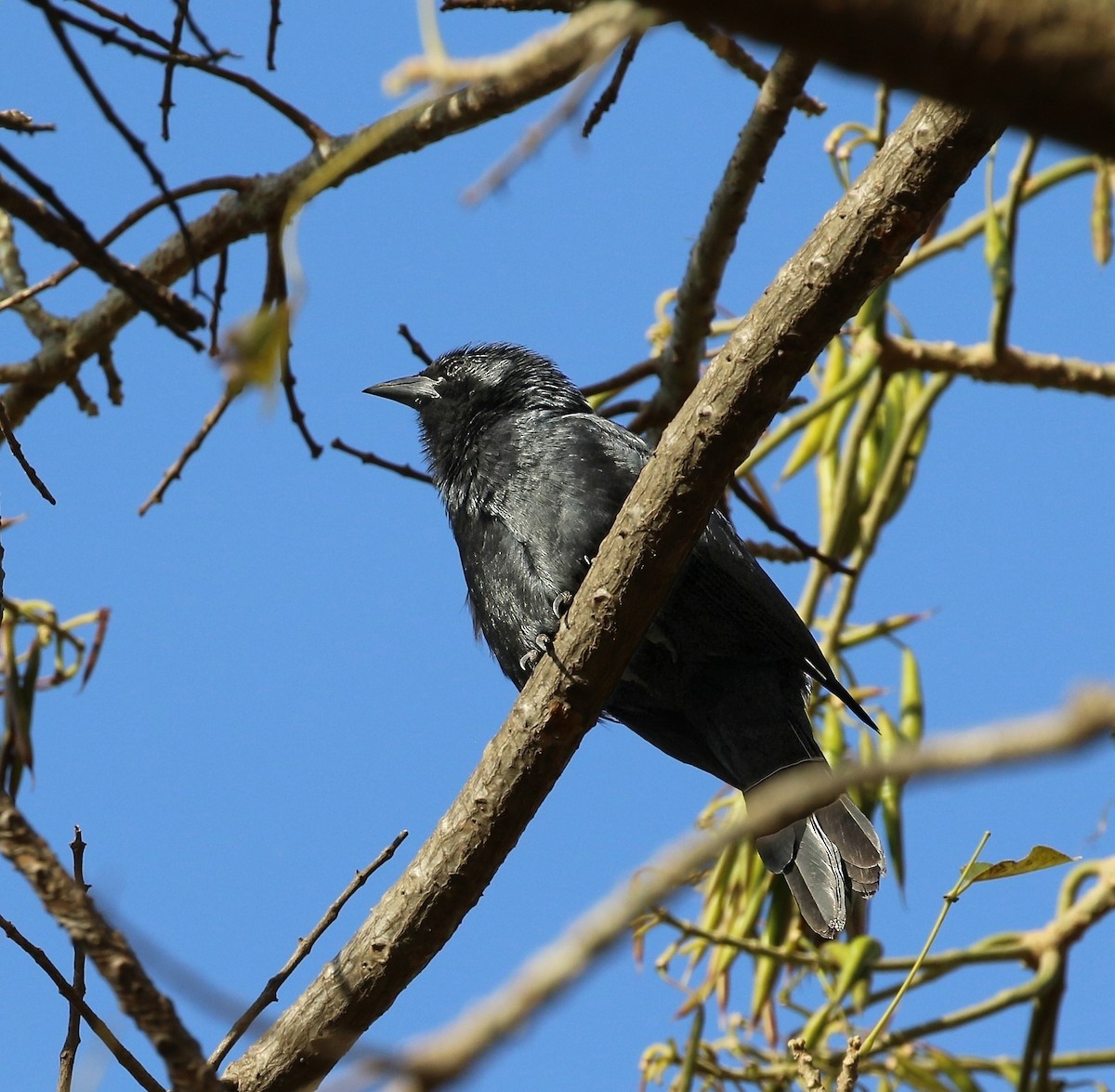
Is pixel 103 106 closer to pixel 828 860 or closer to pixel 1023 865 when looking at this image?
pixel 1023 865

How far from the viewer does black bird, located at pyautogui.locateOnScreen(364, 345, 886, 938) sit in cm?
452

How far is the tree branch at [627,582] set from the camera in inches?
111

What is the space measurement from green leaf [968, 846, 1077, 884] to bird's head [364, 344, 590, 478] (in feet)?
8.86

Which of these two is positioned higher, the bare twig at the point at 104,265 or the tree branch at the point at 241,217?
the tree branch at the point at 241,217

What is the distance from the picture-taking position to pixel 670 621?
15.4 ft

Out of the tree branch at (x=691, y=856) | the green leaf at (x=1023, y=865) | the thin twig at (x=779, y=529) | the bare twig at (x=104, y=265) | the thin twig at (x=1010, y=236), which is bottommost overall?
the tree branch at (x=691, y=856)

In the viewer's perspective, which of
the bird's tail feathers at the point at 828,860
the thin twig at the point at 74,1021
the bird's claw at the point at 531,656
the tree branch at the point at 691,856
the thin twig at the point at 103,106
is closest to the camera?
the tree branch at the point at 691,856

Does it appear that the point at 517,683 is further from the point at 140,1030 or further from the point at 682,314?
the point at 140,1030

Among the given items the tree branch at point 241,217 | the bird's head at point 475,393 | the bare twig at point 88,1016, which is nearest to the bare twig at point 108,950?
the bare twig at point 88,1016

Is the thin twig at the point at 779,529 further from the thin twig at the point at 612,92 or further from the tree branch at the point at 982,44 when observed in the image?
the tree branch at the point at 982,44

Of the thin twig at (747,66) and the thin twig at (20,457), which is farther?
the thin twig at (747,66)

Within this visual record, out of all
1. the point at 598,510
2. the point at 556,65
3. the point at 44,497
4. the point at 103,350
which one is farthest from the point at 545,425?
the point at 556,65

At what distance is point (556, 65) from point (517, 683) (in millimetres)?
3731

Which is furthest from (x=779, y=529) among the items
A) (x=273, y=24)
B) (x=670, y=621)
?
(x=273, y=24)
